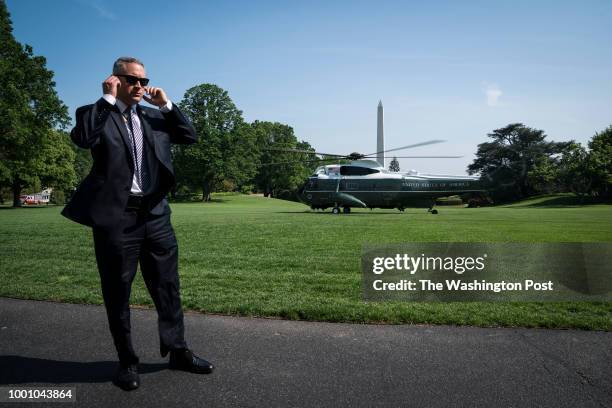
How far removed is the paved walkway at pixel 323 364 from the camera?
9.36ft

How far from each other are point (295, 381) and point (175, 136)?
234 centimetres

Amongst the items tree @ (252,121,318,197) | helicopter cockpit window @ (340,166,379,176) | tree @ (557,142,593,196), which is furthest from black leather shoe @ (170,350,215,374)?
tree @ (252,121,318,197)

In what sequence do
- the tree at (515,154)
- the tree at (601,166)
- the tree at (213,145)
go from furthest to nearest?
the tree at (515,154)
the tree at (213,145)
the tree at (601,166)

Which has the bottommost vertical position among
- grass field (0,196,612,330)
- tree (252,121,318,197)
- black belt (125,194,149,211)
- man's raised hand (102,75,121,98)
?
grass field (0,196,612,330)

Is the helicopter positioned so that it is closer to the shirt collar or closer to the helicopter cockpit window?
the helicopter cockpit window

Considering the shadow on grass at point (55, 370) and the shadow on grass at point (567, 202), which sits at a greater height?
the shadow on grass at point (567, 202)

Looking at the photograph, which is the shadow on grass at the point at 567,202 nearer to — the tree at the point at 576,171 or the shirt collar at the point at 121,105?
the tree at the point at 576,171

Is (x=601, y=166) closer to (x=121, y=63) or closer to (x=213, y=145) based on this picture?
(x=213, y=145)

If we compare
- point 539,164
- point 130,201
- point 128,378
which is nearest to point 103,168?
point 130,201

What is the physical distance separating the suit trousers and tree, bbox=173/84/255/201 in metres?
60.6

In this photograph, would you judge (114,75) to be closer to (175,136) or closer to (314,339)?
(175,136)

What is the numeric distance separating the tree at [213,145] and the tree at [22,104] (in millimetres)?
24733

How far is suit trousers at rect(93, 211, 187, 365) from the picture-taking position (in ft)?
10.3

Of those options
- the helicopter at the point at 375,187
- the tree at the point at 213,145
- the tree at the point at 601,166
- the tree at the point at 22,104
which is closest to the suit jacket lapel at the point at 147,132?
the helicopter at the point at 375,187
